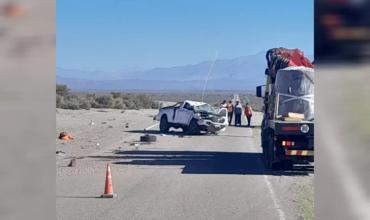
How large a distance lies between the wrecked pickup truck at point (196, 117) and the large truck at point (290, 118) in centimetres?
1476

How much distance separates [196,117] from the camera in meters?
32.5

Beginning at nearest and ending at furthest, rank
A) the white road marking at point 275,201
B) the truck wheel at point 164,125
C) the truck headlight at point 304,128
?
the white road marking at point 275,201, the truck headlight at point 304,128, the truck wheel at point 164,125

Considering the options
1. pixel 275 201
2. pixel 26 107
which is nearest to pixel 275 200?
pixel 275 201

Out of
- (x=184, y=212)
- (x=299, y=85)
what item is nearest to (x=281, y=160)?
(x=299, y=85)

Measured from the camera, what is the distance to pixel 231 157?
67.8 ft

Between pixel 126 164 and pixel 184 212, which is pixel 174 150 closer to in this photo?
pixel 126 164

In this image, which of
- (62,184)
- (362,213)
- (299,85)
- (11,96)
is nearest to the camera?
(362,213)

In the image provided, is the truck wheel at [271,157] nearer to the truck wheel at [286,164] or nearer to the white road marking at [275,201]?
the truck wheel at [286,164]

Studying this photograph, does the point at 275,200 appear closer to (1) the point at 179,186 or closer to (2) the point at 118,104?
(1) the point at 179,186

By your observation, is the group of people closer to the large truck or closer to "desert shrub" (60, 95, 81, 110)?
the large truck

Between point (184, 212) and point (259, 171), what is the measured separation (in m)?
6.93

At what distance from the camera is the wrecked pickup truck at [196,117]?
32.5m

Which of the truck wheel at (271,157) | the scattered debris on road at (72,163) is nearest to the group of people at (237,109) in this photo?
the scattered debris on road at (72,163)

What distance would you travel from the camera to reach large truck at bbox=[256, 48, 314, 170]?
15.5 m
